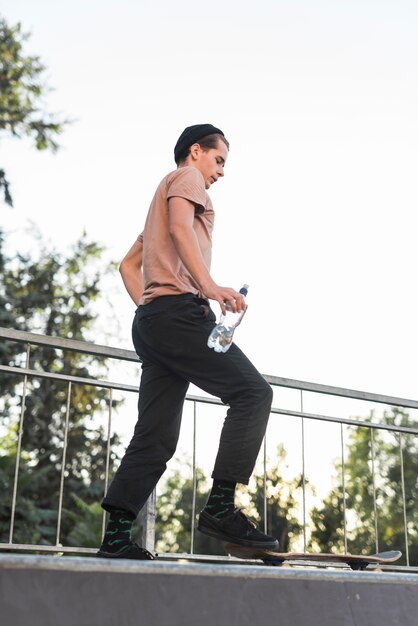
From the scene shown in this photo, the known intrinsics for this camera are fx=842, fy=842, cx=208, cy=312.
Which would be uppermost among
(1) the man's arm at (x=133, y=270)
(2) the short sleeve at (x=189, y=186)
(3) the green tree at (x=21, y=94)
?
(3) the green tree at (x=21, y=94)

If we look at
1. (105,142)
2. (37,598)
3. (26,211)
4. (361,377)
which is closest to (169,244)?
(37,598)

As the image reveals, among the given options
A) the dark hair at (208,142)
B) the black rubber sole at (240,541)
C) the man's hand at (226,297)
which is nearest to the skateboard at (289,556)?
the black rubber sole at (240,541)

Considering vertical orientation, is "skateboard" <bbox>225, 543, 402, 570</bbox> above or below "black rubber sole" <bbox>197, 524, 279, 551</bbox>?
below

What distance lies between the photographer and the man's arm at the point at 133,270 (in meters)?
3.62

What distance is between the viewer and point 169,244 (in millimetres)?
3279

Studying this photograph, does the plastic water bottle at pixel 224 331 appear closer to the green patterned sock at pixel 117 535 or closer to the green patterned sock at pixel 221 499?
the green patterned sock at pixel 221 499

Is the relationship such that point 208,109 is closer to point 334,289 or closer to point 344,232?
point 344,232

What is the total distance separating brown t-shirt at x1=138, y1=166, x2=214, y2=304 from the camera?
126 inches

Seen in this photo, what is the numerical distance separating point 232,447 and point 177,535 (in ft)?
89.5

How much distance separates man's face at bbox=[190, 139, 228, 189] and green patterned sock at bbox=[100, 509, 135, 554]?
4.48ft

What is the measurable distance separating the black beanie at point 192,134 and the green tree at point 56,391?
47.1 ft

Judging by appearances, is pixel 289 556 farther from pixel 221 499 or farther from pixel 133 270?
pixel 133 270

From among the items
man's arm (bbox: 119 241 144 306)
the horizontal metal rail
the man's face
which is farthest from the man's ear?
the horizontal metal rail

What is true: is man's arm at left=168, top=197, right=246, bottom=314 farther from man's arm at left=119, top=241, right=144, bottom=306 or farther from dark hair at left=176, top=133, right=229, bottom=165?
man's arm at left=119, top=241, right=144, bottom=306
